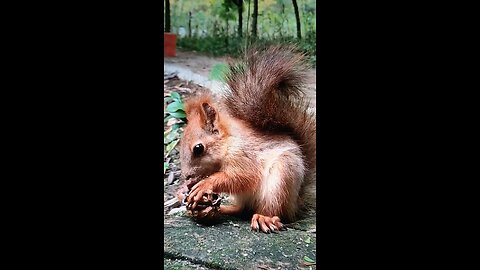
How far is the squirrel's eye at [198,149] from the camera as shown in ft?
4.91

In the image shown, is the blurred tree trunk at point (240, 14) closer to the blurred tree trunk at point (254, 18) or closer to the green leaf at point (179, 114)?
the blurred tree trunk at point (254, 18)

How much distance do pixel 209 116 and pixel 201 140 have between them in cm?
7

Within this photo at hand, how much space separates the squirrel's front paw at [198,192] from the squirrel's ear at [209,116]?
0.16 meters

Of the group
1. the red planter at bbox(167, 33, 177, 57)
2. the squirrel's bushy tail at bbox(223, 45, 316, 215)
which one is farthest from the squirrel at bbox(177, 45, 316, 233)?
the red planter at bbox(167, 33, 177, 57)

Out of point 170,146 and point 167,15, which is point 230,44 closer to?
→ point 167,15

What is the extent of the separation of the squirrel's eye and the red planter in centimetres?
27

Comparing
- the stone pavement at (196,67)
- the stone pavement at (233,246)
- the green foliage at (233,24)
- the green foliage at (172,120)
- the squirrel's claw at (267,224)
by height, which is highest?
the green foliage at (233,24)

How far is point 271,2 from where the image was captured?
1.44 meters

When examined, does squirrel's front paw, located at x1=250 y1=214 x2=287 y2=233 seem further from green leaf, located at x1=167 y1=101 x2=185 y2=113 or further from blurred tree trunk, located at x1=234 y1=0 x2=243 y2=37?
blurred tree trunk, located at x1=234 y1=0 x2=243 y2=37

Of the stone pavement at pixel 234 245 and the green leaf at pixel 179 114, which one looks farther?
the green leaf at pixel 179 114

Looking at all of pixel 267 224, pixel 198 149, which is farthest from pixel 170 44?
pixel 267 224

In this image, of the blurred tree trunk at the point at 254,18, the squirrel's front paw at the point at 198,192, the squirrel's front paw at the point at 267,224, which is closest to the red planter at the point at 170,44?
the blurred tree trunk at the point at 254,18

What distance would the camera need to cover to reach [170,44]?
1.53 m
